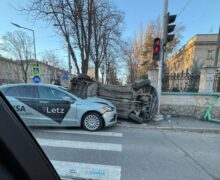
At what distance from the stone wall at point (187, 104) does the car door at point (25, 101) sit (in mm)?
6349

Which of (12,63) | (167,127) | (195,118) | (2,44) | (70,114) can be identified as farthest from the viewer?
Answer: (12,63)

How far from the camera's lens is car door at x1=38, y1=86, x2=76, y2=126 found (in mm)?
5504

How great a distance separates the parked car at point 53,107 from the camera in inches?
215

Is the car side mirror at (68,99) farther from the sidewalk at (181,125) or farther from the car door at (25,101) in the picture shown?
the sidewalk at (181,125)

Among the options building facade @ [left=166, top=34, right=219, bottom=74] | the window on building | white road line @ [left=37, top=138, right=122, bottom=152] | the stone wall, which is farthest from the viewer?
the window on building

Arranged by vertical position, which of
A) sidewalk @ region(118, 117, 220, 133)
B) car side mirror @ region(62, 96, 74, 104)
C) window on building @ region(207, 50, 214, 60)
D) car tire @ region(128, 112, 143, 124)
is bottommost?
sidewalk @ region(118, 117, 220, 133)

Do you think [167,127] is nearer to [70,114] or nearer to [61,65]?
[70,114]

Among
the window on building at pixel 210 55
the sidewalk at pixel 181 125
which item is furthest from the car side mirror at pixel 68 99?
the window on building at pixel 210 55

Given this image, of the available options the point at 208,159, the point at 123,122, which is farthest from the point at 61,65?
the point at 208,159

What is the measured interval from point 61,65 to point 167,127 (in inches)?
2174

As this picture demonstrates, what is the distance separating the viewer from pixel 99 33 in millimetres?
14953

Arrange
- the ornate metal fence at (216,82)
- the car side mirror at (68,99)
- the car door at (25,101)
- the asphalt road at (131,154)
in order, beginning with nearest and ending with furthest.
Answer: the asphalt road at (131,154), the car door at (25,101), the car side mirror at (68,99), the ornate metal fence at (216,82)

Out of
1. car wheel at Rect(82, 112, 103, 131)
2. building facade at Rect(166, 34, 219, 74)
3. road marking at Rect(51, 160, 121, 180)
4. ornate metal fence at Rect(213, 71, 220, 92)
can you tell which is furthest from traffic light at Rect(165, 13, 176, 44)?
building facade at Rect(166, 34, 219, 74)

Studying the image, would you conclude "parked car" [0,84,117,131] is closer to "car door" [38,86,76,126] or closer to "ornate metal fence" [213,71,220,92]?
"car door" [38,86,76,126]
